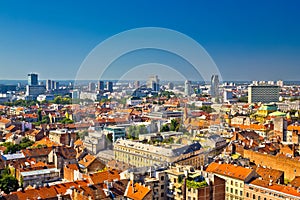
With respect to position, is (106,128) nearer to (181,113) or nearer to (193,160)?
(181,113)

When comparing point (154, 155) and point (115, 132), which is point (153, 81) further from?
point (115, 132)

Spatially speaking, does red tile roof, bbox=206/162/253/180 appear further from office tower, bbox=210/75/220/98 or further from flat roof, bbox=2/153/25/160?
flat roof, bbox=2/153/25/160

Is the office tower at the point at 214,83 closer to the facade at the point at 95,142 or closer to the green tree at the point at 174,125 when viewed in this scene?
the green tree at the point at 174,125

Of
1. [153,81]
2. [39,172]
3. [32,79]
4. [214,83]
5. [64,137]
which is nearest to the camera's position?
[39,172]

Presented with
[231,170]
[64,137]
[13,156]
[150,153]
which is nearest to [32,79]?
[64,137]

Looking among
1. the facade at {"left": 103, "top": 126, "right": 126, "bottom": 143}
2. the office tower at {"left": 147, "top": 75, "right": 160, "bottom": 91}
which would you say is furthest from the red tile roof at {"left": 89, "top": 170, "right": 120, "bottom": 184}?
the facade at {"left": 103, "top": 126, "right": 126, "bottom": 143}

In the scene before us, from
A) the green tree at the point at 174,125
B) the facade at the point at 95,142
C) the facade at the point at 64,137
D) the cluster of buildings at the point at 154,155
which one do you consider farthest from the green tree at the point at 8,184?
the green tree at the point at 174,125
